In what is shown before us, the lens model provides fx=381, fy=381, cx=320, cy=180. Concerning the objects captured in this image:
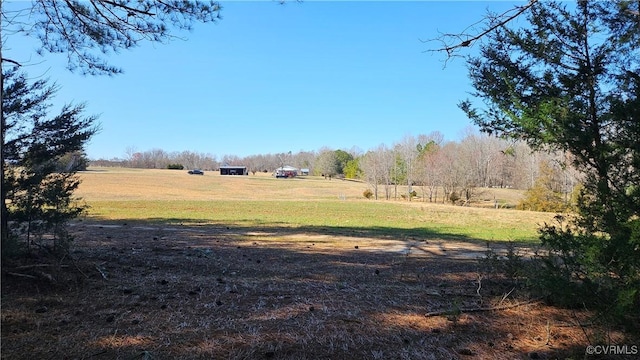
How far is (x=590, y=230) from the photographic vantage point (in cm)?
317

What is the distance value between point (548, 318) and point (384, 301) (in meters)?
1.50

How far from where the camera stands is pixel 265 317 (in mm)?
3311

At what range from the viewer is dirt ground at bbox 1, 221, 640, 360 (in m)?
2.73

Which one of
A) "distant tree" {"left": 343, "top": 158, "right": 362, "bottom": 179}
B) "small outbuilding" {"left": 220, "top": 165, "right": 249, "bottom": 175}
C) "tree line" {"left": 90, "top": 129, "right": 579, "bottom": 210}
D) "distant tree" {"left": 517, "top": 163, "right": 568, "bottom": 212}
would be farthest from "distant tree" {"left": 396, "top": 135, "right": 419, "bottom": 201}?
"small outbuilding" {"left": 220, "top": 165, "right": 249, "bottom": 175}

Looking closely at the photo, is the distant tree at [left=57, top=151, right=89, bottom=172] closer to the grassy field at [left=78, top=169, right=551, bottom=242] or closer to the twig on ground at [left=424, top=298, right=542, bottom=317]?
the twig on ground at [left=424, top=298, right=542, bottom=317]

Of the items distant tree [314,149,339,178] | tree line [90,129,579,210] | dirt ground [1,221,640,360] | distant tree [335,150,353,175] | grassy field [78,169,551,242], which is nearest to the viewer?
dirt ground [1,221,640,360]

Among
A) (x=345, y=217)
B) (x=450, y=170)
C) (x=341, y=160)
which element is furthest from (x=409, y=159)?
(x=341, y=160)

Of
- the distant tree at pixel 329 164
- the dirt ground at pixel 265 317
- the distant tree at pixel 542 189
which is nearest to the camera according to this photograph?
the dirt ground at pixel 265 317

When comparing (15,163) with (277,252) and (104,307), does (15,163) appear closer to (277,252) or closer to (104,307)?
(104,307)

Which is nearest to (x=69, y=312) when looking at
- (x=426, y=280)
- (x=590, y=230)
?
(x=426, y=280)

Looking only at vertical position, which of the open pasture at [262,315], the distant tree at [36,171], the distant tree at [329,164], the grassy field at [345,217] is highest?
the distant tree at [329,164]

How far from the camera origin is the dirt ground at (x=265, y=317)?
2.73 metres

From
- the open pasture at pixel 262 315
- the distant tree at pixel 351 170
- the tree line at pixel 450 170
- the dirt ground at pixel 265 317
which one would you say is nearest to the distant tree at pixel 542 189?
the tree line at pixel 450 170

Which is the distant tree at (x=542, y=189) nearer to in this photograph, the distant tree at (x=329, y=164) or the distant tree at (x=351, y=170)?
the distant tree at (x=351, y=170)
